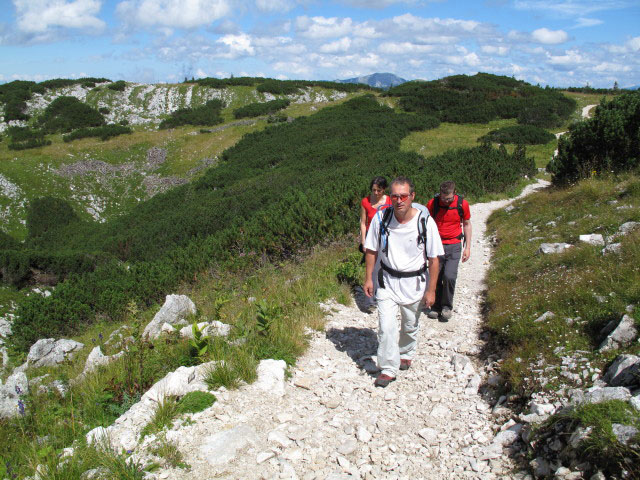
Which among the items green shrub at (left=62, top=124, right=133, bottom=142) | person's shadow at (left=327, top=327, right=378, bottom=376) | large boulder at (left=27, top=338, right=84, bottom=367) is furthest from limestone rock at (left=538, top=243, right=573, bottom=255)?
green shrub at (left=62, top=124, right=133, bottom=142)

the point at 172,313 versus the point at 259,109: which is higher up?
the point at 259,109

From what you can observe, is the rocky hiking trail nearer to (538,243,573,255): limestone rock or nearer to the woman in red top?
the woman in red top

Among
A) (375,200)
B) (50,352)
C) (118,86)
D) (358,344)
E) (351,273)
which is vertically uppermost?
(118,86)

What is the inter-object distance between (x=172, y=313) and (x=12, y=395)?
97.3 inches

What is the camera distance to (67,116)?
48.3 meters

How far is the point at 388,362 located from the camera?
4305 millimetres

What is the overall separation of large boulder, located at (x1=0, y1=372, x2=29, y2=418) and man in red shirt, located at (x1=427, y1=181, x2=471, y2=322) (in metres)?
5.30

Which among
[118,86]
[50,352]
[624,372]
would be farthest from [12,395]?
[118,86]

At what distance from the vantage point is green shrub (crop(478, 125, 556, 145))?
2862 centimetres

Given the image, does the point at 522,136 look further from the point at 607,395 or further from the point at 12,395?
the point at 12,395

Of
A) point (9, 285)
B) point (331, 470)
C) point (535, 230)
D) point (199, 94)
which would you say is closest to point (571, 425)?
point (331, 470)

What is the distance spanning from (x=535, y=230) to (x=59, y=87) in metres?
66.6

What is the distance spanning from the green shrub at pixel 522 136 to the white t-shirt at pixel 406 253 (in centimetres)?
2722

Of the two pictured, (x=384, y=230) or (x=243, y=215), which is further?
(x=243, y=215)
